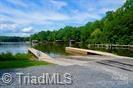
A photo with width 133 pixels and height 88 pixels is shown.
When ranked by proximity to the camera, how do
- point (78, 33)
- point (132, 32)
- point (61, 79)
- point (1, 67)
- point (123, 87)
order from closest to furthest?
point (123, 87), point (61, 79), point (1, 67), point (132, 32), point (78, 33)

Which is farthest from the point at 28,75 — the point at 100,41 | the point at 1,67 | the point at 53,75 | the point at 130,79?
the point at 100,41

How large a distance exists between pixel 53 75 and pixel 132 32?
181ft

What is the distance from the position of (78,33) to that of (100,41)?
53.0 metres

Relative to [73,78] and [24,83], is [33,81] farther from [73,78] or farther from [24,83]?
[73,78]

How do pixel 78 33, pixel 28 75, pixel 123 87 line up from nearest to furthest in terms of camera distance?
pixel 123 87
pixel 28 75
pixel 78 33

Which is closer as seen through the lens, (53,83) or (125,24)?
(53,83)

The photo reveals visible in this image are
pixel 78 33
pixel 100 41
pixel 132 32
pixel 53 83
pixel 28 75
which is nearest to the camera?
pixel 53 83

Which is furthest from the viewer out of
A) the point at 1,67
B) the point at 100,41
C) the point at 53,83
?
the point at 100,41

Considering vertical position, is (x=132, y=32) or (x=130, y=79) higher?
(x=132, y=32)

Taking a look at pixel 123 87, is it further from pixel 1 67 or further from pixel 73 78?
pixel 1 67

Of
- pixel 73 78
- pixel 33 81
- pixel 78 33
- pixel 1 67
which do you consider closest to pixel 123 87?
pixel 73 78

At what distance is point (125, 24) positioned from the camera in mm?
69875

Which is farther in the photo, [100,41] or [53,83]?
[100,41]

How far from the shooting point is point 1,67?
19.6 m
